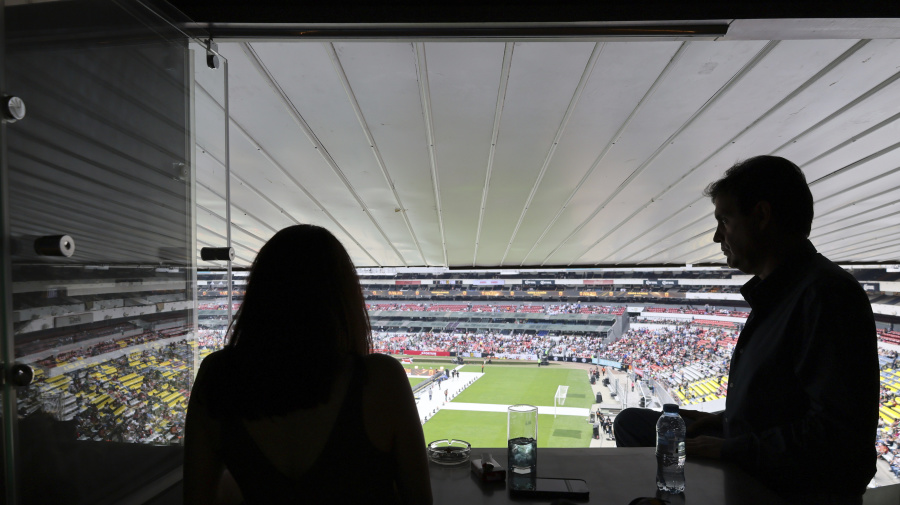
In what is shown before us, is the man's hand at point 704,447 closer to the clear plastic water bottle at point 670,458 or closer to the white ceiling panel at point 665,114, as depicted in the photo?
the clear plastic water bottle at point 670,458

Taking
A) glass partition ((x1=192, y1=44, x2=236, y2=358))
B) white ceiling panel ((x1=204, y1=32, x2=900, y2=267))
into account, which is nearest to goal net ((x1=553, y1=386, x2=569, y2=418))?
white ceiling panel ((x1=204, y1=32, x2=900, y2=267))

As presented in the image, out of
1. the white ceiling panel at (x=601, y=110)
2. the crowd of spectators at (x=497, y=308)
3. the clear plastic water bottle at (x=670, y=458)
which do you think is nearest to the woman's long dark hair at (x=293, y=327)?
the clear plastic water bottle at (x=670, y=458)

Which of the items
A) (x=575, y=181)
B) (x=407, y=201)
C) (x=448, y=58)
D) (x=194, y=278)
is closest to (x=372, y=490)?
(x=194, y=278)

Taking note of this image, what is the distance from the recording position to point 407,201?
12.2 ft

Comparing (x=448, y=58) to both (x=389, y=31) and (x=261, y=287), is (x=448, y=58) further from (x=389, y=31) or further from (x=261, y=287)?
(x=261, y=287)

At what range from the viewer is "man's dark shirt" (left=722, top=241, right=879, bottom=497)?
1143mm

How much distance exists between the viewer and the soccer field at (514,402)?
15828 millimetres

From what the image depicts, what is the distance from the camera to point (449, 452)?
141cm

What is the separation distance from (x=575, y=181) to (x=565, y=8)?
1.85m

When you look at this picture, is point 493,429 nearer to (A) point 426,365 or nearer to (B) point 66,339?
(A) point 426,365

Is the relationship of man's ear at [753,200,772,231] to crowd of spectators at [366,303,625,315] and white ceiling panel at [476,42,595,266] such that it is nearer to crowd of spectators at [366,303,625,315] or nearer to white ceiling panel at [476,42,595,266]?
white ceiling panel at [476,42,595,266]

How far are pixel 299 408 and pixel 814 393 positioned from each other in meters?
1.16

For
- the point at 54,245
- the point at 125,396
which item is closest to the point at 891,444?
the point at 125,396

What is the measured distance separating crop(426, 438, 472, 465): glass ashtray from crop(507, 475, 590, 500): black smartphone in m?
0.19
